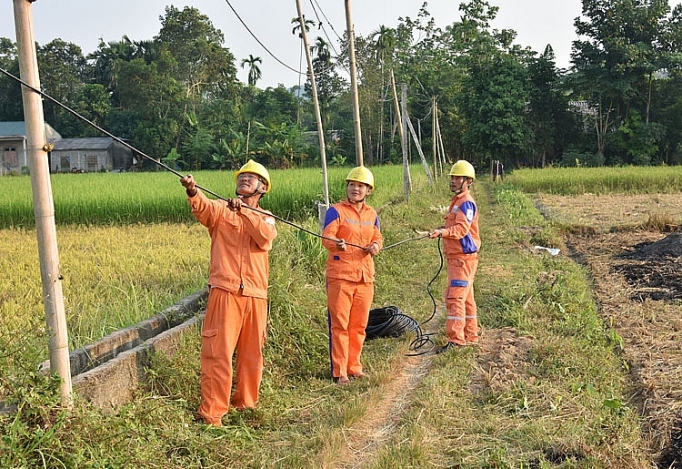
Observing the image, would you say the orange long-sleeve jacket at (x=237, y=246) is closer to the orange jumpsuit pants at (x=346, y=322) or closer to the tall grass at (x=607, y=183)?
the orange jumpsuit pants at (x=346, y=322)

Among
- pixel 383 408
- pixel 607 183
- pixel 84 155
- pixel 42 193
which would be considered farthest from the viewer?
pixel 84 155

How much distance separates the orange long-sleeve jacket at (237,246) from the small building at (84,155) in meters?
37.9

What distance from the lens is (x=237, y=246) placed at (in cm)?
419

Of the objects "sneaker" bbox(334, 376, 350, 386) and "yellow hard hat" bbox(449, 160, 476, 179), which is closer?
"sneaker" bbox(334, 376, 350, 386)

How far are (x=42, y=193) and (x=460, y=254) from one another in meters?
3.68

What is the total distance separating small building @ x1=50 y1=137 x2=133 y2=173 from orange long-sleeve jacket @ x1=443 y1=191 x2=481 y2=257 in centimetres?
3688

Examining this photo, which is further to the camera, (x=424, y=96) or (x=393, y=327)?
(x=424, y=96)

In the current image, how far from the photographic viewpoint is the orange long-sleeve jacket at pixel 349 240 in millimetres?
5090

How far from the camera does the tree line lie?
3344 cm

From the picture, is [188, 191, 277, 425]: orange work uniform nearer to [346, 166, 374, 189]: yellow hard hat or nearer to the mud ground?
[346, 166, 374, 189]: yellow hard hat

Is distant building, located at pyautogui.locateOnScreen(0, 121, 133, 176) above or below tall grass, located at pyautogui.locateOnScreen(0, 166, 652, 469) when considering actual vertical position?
above

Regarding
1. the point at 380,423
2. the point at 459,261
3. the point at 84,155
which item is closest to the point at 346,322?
the point at 380,423

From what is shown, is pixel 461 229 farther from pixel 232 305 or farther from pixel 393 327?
pixel 232 305

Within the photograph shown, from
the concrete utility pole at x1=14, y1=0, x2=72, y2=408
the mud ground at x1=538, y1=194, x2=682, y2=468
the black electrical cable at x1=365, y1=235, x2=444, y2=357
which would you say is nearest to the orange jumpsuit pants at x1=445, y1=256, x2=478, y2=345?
the black electrical cable at x1=365, y1=235, x2=444, y2=357
